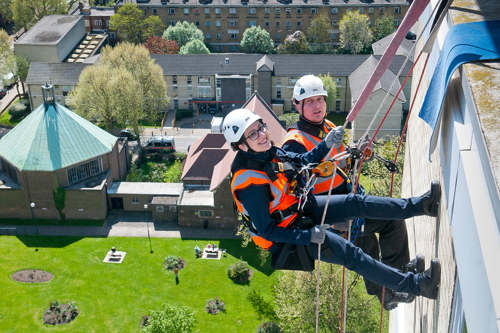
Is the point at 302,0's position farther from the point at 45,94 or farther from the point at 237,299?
the point at 237,299

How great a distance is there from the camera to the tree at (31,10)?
72250 millimetres

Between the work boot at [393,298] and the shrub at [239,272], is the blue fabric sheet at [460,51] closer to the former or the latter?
the work boot at [393,298]

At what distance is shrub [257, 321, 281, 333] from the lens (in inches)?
1146

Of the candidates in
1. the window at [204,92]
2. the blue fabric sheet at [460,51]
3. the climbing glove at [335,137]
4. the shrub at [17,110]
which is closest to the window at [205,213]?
the window at [204,92]

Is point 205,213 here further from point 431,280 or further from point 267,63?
point 431,280

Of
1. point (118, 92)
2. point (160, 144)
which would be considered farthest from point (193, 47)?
point (160, 144)

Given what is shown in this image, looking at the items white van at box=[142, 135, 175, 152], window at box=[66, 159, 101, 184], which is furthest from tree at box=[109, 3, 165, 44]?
window at box=[66, 159, 101, 184]

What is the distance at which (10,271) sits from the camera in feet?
115

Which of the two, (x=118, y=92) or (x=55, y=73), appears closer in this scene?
(x=118, y=92)

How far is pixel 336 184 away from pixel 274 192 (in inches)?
53.1

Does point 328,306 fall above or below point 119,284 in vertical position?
above

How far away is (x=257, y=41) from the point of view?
68062 mm

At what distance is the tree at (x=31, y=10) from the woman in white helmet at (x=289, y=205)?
71754 mm

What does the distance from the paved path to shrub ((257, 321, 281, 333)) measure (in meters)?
9.12
